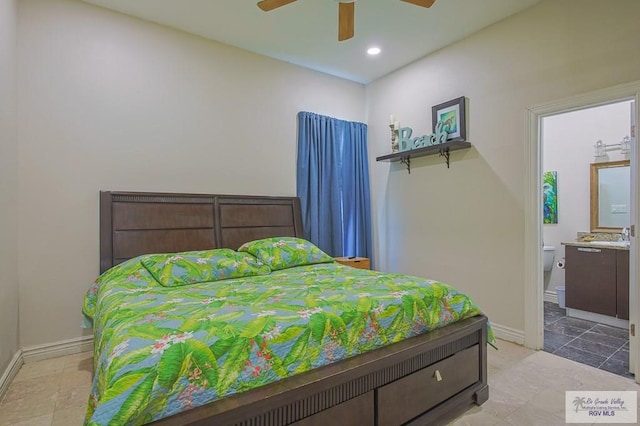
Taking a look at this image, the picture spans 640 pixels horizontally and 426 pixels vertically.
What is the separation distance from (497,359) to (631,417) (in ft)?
2.85

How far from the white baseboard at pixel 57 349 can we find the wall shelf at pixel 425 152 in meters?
3.49

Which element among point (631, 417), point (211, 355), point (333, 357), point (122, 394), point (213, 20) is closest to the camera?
point (122, 394)

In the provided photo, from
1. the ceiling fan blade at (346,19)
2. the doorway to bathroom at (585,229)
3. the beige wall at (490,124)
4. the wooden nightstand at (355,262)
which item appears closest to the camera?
the ceiling fan blade at (346,19)

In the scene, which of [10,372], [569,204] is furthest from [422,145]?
[10,372]

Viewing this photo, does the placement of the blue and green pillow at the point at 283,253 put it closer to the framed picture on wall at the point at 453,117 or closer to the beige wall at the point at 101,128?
the beige wall at the point at 101,128

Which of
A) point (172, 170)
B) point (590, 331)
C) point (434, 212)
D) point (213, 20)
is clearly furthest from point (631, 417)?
point (213, 20)

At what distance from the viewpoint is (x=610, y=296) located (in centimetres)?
354

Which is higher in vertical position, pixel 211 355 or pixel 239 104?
pixel 239 104

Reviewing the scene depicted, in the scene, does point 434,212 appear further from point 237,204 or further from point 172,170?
point 172,170

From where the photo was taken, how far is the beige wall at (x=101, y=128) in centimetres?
271

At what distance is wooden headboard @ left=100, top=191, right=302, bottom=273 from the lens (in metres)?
2.92

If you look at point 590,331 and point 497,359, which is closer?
point 497,359

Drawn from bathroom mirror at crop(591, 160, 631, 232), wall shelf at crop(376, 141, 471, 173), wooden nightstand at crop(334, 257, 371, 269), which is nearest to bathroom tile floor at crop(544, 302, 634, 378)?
bathroom mirror at crop(591, 160, 631, 232)

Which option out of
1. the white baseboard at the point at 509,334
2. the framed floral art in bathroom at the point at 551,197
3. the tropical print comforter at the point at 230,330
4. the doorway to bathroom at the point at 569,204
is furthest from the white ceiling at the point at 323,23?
the white baseboard at the point at 509,334
